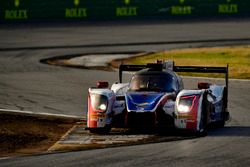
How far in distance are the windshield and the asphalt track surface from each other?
166 cm

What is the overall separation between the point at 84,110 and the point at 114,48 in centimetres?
2164

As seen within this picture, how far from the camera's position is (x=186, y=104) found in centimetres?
2183

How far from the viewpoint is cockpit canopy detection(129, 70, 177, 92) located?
23125 mm

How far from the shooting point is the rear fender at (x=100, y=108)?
873 inches

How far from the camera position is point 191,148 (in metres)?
19.4

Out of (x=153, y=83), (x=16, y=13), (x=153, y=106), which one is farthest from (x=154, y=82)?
(x=16, y=13)

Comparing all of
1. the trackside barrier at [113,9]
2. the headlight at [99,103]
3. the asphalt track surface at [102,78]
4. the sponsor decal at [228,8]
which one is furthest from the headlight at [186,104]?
the sponsor decal at [228,8]

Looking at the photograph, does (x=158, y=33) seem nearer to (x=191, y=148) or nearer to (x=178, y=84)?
(x=178, y=84)

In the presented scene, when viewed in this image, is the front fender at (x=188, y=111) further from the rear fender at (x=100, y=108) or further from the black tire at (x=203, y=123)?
the rear fender at (x=100, y=108)

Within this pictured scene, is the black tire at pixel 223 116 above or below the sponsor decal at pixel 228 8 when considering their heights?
above

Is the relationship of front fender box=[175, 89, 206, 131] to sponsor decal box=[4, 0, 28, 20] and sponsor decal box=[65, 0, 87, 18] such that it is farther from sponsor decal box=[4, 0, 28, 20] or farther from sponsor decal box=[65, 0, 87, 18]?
sponsor decal box=[65, 0, 87, 18]

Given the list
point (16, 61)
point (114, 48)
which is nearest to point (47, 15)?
point (114, 48)

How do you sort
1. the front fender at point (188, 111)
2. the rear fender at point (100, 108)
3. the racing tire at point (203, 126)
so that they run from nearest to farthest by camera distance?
the racing tire at point (203, 126) < the front fender at point (188, 111) < the rear fender at point (100, 108)

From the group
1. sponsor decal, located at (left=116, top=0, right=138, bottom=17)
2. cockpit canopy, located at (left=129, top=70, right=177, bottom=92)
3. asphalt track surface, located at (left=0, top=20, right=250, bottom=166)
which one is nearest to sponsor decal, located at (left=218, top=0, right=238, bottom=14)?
asphalt track surface, located at (left=0, top=20, right=250, bottom=166)
